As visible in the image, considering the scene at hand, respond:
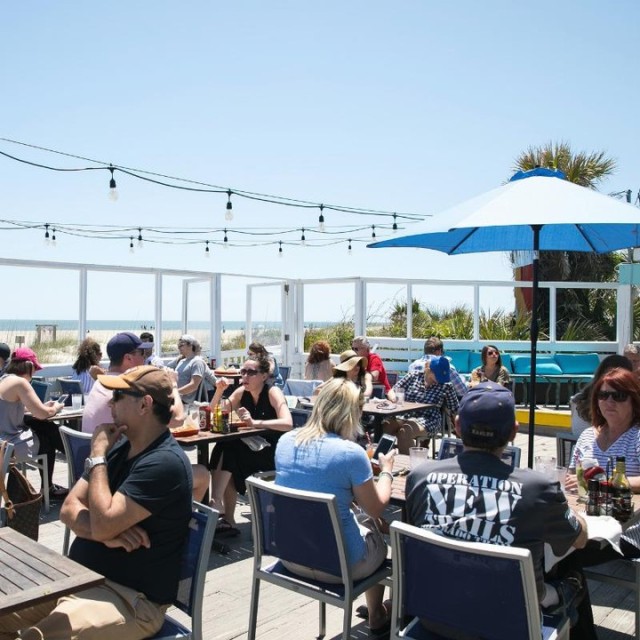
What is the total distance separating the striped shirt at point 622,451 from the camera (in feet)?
10.3

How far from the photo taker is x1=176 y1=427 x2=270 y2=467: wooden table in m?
4.10

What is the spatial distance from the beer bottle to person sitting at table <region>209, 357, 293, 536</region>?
2.26m

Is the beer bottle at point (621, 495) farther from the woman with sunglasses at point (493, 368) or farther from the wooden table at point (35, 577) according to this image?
the woman with sunglasses at point (493, 368)

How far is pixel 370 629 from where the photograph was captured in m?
3.05

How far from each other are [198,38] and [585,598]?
859 centimetres

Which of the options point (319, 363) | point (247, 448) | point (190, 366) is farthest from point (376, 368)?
point (247, 448)

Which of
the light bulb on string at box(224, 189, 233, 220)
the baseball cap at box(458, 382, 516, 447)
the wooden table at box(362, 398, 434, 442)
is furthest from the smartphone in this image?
the light bulb on string at box(224, 189, 233, 220)

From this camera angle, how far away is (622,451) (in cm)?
319

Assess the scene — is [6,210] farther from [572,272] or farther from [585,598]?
[585,598]

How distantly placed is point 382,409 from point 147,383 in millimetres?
3805

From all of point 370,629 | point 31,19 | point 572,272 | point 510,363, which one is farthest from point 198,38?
point 572,272

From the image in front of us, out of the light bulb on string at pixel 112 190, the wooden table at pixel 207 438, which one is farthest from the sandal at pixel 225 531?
the light bulb on string at pixel 112 190

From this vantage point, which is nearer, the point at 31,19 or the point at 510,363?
the point at 31,19

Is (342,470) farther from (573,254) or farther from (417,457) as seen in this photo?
(573,254)
